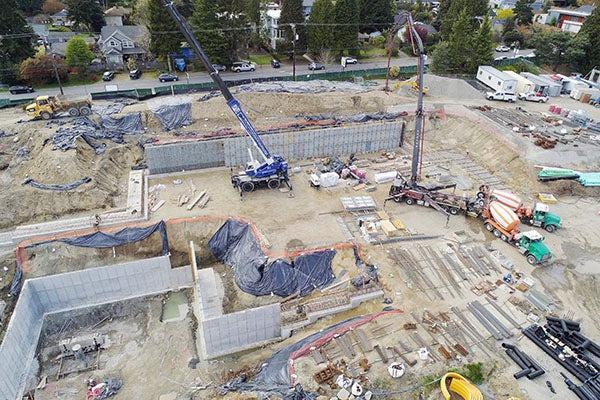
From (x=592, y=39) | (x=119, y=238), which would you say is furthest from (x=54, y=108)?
(x=592, y=39)

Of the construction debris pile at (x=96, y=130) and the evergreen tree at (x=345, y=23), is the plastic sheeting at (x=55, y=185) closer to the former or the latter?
the construction debris pile at (x=96, y=130)

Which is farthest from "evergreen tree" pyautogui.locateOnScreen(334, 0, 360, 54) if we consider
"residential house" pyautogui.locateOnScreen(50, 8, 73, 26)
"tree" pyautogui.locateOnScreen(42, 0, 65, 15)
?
"tree" pyautogui.locateOnScreen(42, 0, 65, 15)

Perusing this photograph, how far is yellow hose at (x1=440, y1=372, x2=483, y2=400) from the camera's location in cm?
1450

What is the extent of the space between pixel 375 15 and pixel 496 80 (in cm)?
2139

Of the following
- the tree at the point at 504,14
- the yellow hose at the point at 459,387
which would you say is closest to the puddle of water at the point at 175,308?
the yellow hose at the point at 459,387

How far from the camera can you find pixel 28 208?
25.0 meters

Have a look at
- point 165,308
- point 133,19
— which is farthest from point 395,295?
point 133,19

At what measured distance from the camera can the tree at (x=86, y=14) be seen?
2147 inches

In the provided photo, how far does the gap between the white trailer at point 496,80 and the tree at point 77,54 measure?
39.3 m

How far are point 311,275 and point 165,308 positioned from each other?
7.55 metres

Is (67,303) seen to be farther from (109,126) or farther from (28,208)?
(109,126)

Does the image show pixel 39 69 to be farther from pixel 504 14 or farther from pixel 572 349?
pixel 504 14

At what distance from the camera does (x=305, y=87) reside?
3891 cm

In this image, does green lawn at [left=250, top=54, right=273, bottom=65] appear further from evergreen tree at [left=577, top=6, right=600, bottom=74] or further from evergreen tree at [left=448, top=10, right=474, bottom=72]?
evergreen tree at [left=577, top=6, right=600, bottom=74]
